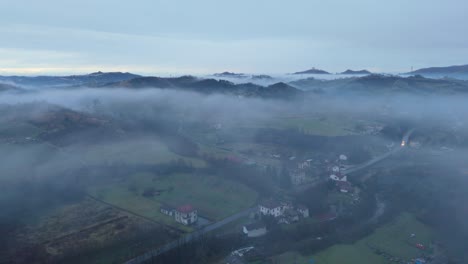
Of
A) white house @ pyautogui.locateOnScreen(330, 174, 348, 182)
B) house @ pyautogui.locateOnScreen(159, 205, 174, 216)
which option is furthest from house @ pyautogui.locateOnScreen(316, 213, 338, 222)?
house @ pyautogui.locateOnScreen(159, 205, 174, 216)

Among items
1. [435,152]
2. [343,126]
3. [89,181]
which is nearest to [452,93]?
[343,126]

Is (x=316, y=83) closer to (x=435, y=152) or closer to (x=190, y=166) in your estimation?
(x=435, y=152)

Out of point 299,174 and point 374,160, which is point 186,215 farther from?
point 374,160

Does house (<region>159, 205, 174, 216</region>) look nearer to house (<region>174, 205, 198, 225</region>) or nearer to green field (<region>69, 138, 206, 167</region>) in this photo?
house (<region>174, 205, 198, 225</region>)

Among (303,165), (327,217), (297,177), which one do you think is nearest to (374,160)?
(303,165)

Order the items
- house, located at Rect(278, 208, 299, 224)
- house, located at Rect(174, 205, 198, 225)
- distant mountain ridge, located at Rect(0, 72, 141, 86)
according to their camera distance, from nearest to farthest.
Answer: house, located at Rect(174, 205, 198, 225), house, located at Rect(278, 208, 299, 224), distant mountain ridge, located at Rect(0, 72, 141, 86)

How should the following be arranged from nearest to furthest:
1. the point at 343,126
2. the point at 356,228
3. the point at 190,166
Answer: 1. the point at 356,228
2. the point at 190,166
3. the point at 343,126
